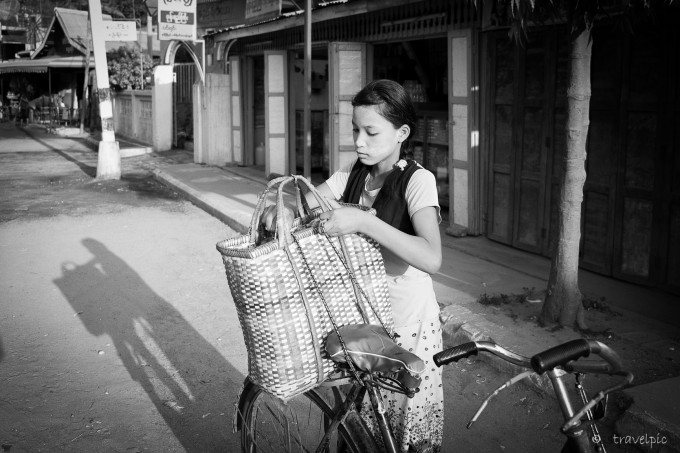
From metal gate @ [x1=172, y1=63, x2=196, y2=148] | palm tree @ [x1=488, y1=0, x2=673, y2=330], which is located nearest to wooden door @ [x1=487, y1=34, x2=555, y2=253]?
palm tree @ [x1=488, y1=0, x2=673, y2=330]

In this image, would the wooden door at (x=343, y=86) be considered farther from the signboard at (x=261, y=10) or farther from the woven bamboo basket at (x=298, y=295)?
the woven bamboo basket at (x=298, y=295)

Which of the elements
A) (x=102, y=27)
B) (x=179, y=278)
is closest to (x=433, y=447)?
(x=179, y=278)

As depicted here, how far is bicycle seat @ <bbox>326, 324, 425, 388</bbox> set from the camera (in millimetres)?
2115

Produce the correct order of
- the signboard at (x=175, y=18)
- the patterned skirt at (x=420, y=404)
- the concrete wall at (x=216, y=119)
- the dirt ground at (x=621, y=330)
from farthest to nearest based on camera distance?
the concrete wall at (x=216, y=119) < the signboard at (x=175, y=18) < the dirt ground at (x=621, y=330) < the patterned skirt at (x=420, y=404)

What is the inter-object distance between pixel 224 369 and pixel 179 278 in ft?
8.03

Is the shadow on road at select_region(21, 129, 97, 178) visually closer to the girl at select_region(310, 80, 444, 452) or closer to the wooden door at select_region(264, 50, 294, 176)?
the wooden door at select_region(264, 50, 294, 176)

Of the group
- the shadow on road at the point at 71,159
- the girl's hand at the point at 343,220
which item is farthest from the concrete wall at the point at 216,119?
the girl's hand at the point at 343,220

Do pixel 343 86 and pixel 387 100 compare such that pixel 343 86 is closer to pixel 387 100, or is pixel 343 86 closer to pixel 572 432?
pixel 387 100

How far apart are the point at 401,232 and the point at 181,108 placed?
2033 centimetres

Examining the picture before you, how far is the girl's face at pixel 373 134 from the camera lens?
249cm

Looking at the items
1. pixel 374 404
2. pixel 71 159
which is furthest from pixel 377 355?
pixel 71 159

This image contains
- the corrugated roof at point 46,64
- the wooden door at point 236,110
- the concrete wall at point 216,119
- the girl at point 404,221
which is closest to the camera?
the girl at point 404,221

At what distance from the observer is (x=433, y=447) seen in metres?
2.61

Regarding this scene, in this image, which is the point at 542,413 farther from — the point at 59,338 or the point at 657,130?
the point at 59,338
